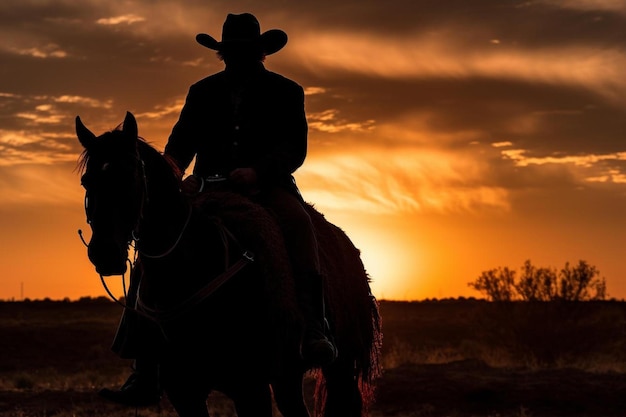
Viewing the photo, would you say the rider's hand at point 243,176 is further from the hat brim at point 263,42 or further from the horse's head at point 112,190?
the horse's head at point 112,190

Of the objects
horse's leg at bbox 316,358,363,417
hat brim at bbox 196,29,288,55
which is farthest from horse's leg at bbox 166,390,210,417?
hat brim at bbox 196,29,288,55

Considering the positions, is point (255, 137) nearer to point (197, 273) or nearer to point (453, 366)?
point (197, 273)

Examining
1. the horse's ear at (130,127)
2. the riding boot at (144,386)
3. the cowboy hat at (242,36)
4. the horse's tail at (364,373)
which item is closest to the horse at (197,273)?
the horse's ear at (130,127)

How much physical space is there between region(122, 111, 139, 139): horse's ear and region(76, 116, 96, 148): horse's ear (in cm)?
20

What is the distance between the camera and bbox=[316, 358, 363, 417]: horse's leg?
905 centimetres

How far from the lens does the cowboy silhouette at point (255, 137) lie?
764 centimetres

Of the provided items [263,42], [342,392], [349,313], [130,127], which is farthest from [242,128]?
[342,392]

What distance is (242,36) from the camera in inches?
314

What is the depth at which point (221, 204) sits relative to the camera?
748 centimetres

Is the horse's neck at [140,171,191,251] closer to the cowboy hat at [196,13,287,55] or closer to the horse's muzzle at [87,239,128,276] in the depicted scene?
the horse's muzzle at [87,239,128,276]

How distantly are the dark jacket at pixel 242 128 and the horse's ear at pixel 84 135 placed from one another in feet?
5.48

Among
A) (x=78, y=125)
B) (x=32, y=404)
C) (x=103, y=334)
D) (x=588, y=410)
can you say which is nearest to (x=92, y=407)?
(x=32, y=404)

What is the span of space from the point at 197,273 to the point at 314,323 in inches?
46.3

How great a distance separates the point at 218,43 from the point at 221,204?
4.38 ft
